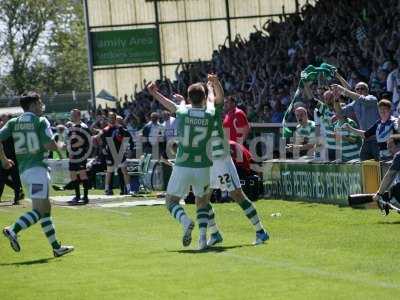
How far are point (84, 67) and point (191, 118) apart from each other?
8414 cm

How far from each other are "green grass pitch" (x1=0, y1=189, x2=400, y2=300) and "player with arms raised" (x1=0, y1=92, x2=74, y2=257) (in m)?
→ 0.39

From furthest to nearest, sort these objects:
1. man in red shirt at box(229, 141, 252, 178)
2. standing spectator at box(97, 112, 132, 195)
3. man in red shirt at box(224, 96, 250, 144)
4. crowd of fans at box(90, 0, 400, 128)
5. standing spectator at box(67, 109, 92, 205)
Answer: standing spectator at box(97, 112, 132, 195) < crowd of fans at box(90, 0, 400, 128) < standing spectator at box(67, 109, 92, 205) < man in red shirt at box(229, 141, 252, 178) < man in red shirt at box(224, 96, 250, 144)

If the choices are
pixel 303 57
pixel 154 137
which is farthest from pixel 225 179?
pixel 303 57

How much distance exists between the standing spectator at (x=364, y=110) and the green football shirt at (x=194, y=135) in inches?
219

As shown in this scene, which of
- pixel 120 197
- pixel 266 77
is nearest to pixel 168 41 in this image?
pixel 266 77

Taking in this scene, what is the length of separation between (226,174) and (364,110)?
580 centimetres

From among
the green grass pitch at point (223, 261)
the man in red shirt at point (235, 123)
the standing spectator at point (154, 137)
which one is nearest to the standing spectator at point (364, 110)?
the green grass pitch at point (223, 261)

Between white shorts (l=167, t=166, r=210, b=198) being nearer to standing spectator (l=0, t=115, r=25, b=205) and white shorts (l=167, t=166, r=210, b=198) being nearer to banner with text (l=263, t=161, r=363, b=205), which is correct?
banner with text (l=263, t=161, r=363, b=205)

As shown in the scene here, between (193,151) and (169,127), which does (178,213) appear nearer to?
(193,151)

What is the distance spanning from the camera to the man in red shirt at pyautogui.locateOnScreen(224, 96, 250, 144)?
77.4ft

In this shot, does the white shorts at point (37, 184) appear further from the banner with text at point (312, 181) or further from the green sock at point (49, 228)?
the banner with text at point (312, 181)

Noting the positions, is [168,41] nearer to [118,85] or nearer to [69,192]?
[118,85]

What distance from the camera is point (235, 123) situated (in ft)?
77.6

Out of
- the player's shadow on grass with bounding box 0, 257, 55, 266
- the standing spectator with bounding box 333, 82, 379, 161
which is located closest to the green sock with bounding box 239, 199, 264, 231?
the player's shadow on grass with bounding box 0, 257, 55, 266
